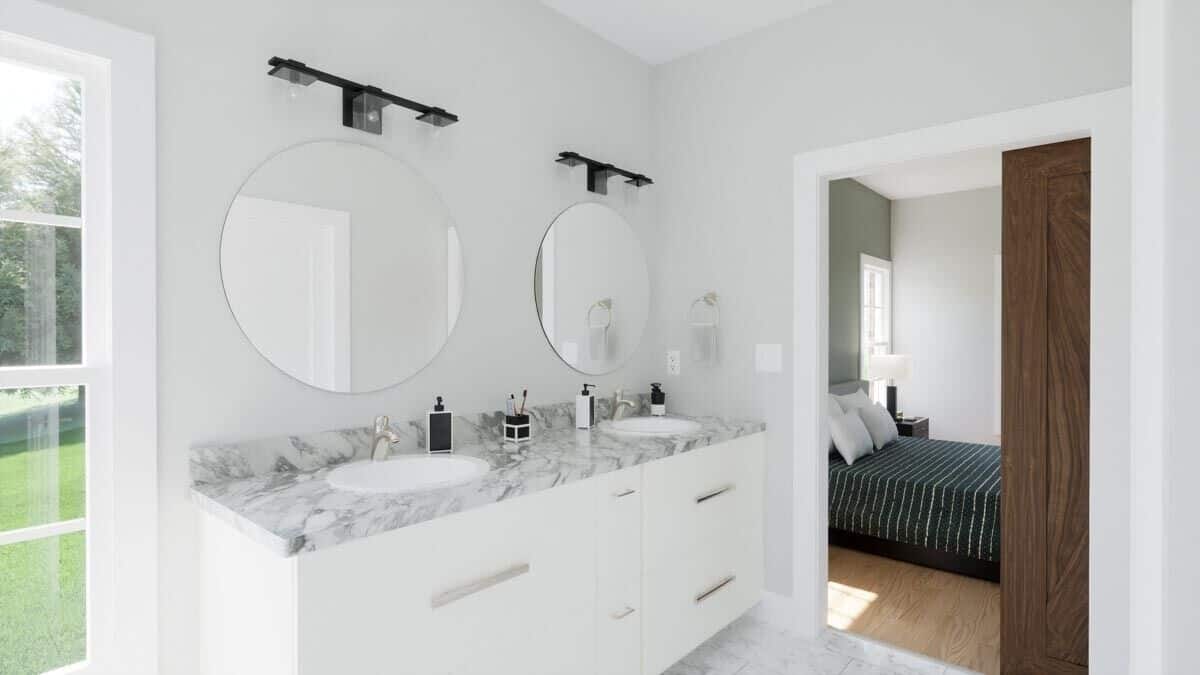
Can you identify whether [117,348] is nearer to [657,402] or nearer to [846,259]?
[657,402]

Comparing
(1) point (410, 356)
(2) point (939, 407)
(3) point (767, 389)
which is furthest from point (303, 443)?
(2) point (939, 407)

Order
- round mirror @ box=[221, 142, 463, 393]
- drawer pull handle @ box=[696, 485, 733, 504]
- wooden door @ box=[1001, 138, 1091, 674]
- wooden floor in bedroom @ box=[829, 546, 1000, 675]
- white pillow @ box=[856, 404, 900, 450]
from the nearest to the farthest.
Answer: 1. round mirror @ box=[221, 142, 463, 393]
2. wooden door @ box=[1001, 138, 1091, 674]
3. drawer pull handle @ box=[696, 485, 733, 504]
4. wooden floor in bedroom @ box=[829, 546, 1000, 675]
5. white pillow @ box=[856, 404, 900, 450]

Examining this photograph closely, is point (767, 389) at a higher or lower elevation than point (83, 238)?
lower

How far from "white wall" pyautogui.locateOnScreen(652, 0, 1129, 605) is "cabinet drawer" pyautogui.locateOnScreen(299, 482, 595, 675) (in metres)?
1.20

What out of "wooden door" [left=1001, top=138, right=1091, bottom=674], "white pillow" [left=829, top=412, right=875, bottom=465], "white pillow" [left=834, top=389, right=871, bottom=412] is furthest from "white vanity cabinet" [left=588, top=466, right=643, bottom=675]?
"white pillow" [left=834, top=389, right=871, bottom=412]

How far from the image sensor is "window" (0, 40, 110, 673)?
4.41 ft

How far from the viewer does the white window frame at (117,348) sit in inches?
56.1

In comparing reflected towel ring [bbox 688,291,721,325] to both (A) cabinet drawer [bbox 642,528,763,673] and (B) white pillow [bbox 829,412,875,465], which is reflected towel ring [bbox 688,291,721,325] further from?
(B) white pillow [bbox 829,412,875,465]

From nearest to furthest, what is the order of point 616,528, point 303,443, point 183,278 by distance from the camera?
point 183,278, point 303,443, point 616,528

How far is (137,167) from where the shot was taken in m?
1.46

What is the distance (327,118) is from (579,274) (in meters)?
1.17

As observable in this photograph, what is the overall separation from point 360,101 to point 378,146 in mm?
141

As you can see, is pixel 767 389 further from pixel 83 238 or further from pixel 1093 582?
pixel 83 238

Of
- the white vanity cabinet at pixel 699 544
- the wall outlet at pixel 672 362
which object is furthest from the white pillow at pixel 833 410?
the white vanity cabinet at pixel 699 544
